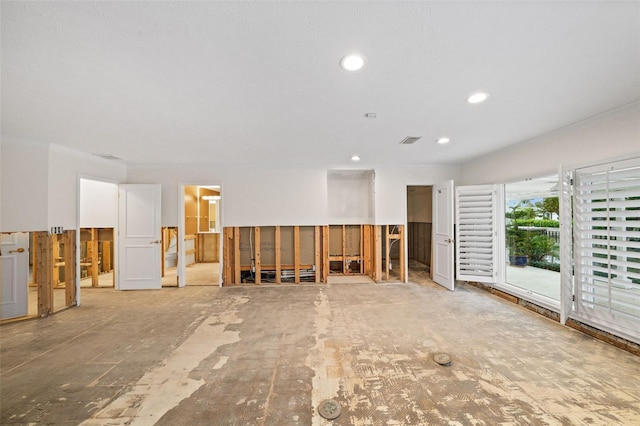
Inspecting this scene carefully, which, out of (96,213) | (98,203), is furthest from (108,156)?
(96,213)

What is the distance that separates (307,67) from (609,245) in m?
3.57

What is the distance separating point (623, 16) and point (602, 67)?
2.08 ft

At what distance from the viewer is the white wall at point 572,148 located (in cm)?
258

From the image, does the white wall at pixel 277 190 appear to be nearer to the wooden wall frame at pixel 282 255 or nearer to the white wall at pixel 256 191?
the white wall at pixel 256 191

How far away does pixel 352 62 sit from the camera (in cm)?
176

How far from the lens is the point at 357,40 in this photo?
60.6 inches

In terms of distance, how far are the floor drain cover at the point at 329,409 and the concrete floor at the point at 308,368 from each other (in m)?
0.04

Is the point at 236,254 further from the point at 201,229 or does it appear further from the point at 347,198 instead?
the point at 201,229

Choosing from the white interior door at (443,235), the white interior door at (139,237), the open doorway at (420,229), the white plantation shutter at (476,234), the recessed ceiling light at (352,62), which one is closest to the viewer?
the recessed ceiling light at (352,62)

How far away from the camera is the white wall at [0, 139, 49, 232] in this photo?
3.31 metres

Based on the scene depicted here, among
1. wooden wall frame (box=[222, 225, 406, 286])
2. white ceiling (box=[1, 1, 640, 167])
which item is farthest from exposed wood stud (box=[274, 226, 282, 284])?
white ceiling (box=[1, 1, 640, 167])

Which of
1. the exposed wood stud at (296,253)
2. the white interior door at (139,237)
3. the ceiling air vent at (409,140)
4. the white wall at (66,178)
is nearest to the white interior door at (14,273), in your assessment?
the white wall at (66,178)

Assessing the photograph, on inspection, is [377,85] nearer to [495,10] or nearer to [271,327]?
[495,10]

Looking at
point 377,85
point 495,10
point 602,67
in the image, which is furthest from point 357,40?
point 602,67
